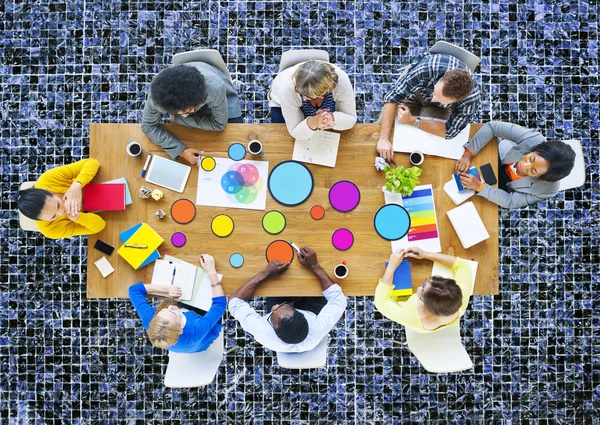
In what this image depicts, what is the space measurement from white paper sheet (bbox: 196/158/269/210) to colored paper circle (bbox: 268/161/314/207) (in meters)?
0.06

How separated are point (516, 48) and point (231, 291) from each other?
2855mm

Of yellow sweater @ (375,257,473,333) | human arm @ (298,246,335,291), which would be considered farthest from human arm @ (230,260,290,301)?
yellow sweater @ (375,257,473,333)

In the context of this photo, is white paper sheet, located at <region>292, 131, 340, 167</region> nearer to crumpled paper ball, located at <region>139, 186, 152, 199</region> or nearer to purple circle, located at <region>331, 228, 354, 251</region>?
purple circle, located at <region>331, 228, 354, 251</region>

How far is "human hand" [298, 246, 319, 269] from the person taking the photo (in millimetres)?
2516

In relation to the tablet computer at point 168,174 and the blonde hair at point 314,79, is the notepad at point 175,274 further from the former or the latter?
the blonde hair at point 314,79

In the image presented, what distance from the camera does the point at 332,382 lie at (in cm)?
346

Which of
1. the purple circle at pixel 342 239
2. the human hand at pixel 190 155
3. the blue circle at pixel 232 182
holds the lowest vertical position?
the purple circle at pixel 342 239

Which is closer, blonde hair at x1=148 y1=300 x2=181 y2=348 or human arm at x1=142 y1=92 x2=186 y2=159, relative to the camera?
blonde hair at x1=148 y1=300 x2=181 y2=348

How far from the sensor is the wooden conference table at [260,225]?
101 inches

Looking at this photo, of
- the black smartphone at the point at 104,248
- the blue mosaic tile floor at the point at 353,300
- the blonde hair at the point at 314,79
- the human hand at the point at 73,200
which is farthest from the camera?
the blue mosaic tile floor at the point at 353,300

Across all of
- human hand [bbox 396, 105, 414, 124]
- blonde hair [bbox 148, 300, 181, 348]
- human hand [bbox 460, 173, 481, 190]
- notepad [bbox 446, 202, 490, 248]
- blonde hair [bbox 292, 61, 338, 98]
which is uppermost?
blonde hair [bbox 292, 61, 338, 98]

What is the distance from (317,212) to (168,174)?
866 mm

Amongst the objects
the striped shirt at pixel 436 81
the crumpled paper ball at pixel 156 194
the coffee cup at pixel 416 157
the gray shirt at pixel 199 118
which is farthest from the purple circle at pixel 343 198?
the crumpled paper ball at pixel 156 194

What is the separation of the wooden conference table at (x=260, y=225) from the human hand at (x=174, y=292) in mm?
147
